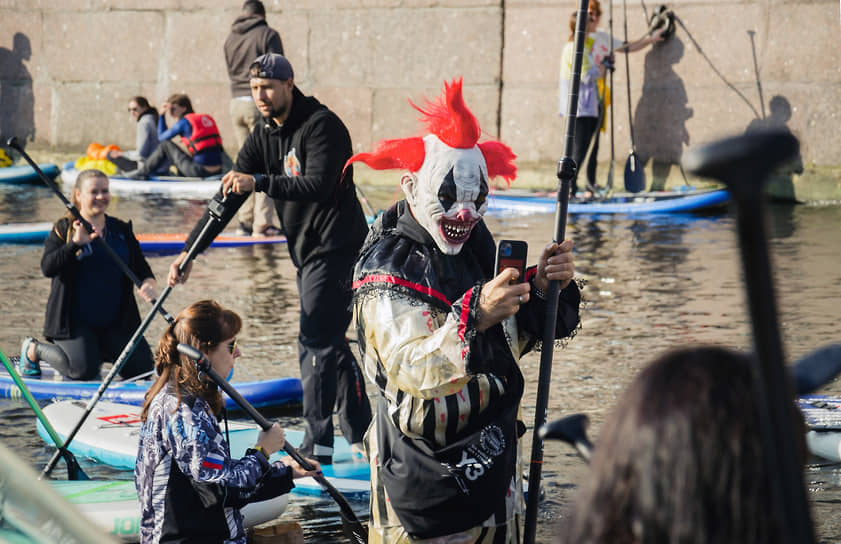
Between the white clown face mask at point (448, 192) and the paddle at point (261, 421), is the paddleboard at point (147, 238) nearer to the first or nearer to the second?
the paddle at point (261, 421)

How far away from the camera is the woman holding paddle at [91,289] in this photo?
5379 mm

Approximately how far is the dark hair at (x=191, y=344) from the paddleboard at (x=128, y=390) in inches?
91.5

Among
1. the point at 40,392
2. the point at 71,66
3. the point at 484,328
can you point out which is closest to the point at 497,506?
the point at 484,328

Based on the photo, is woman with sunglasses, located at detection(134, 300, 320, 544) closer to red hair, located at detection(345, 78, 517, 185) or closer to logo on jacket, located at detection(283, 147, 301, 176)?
red hair, located at detection(345, 78, 517, 185)

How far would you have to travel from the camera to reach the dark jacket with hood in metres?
10.1

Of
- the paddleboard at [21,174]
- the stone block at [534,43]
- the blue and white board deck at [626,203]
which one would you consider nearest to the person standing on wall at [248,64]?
the blue and white board deck at [626,203]

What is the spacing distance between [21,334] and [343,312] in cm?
296

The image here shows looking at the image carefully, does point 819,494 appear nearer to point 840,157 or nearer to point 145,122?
point 840,157

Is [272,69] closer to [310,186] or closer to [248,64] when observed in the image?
[310,186]

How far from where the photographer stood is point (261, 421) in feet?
11.3

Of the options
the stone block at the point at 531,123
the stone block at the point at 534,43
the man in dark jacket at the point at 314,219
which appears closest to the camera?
the man in dark jacket at the point at 314,219

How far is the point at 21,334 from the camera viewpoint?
6895 mm

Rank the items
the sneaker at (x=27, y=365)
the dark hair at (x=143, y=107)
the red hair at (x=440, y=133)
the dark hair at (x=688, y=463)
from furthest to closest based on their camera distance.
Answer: the dark hair at (x=143, y=107) → the sneaker at (x=27, y=365) → the red hair at (x=440, y=133) → the dark hair at (x=688, y=463)

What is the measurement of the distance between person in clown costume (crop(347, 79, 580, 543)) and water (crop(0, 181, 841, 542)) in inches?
57.9
